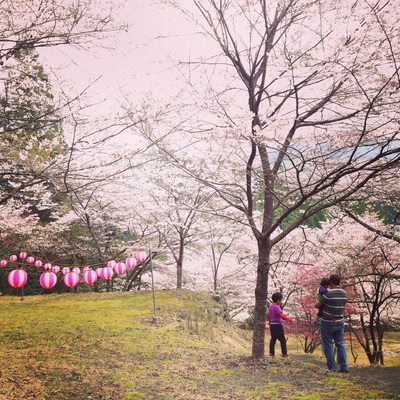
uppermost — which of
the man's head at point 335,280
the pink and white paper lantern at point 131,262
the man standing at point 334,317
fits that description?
the pink and white paper lantern at point 131,262

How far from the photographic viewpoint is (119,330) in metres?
7.07

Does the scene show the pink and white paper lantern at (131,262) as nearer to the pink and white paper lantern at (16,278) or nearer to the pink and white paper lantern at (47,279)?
the pink and white paper lantern at (47,279)

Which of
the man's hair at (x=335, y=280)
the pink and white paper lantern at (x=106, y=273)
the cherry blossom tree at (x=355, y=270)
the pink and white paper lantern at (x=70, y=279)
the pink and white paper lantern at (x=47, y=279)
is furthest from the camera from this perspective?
the cherry blossom tree at (x=355, y=270)

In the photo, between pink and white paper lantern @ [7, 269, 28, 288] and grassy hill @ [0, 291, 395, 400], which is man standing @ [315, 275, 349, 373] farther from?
pink and white paper lantern @ [7, 269, 28, 288]

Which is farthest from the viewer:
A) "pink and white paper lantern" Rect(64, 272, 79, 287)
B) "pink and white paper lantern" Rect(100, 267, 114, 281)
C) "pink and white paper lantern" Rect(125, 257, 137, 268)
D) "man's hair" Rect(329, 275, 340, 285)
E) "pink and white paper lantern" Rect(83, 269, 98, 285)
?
"pink and white paper lantern" Rect(125, 257, 137, 268)

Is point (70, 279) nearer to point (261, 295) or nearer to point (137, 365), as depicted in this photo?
point (137, 365)

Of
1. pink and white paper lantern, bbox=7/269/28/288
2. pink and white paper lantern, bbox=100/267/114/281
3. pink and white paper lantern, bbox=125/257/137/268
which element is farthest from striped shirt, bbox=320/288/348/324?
pink and white paper lantern, bbox=7/269/28/288

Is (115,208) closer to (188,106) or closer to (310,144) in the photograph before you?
(188,106)

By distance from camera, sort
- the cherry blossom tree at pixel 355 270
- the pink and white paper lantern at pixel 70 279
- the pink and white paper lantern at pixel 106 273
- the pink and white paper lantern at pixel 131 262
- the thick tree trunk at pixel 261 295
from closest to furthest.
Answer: the pink and white paper lantern at pixel 70 279 → the pink and white paper lantern at pixel 106 273 → the thick tree trunk at pixel 261 295 → the pink and white paper lantern at pixel 131 262 → the cherry blossom tree at pixel 355 270

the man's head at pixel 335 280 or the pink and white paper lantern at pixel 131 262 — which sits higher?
the pink and white paper lantern at pixel 131 262

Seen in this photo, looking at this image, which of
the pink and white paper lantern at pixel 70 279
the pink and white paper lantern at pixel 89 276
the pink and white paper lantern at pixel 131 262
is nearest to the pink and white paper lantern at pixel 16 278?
the pink and white paper lantern at pixel 70 279

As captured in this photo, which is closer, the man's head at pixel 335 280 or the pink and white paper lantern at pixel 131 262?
the man's head at pixel 335 280

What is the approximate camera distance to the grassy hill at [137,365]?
3.90 metres

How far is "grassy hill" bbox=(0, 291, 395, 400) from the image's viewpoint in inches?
153
